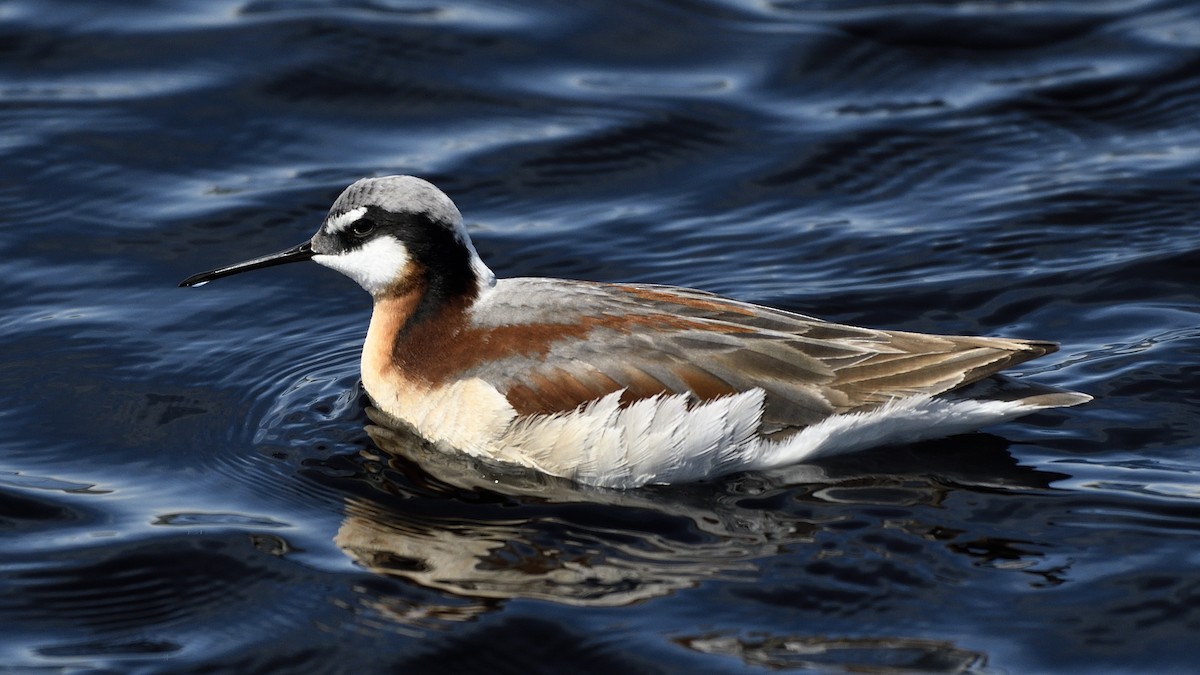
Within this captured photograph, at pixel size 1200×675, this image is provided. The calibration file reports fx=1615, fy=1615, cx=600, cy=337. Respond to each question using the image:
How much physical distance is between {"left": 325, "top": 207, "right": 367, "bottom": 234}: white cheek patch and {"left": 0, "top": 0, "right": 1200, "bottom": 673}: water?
105 centimetres

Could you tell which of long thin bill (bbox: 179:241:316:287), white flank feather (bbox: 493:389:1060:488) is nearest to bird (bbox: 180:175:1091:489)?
white flank feather (bbox: 493:389:1060:488)

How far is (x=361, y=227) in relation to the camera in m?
9.01

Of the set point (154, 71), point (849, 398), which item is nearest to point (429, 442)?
point (849, 398)

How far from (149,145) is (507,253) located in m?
3.46

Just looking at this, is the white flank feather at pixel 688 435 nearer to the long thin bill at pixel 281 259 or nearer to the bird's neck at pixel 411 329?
the bird's neck at pixel 411 329

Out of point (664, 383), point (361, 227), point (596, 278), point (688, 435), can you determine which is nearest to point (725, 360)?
point (664, 383)

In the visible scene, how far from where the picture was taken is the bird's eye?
8977 mm

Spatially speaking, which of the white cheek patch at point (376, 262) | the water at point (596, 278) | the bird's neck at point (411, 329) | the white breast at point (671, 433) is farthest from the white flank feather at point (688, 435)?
the white cheek patch at point (376, 262)

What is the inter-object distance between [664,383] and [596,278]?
2957mm

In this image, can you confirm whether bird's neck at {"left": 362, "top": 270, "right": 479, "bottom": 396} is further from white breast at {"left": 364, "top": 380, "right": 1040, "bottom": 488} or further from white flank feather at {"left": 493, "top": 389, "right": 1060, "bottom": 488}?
white flank feather at {"left": 493, "top": 389, "right": 1060, "bottom": 488}

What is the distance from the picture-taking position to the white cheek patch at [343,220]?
352 inches

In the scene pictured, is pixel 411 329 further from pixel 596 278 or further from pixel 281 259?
pixel 596 278

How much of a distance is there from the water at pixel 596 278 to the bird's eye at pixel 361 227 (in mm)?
1044

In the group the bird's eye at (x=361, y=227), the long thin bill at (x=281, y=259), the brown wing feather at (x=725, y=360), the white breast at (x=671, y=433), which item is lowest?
the white breast at (x=671, y=433)
